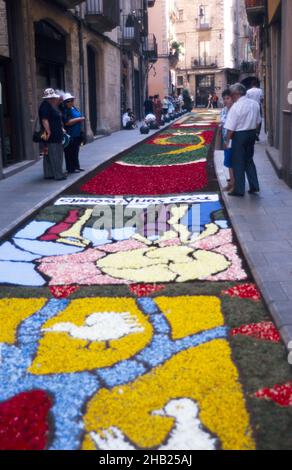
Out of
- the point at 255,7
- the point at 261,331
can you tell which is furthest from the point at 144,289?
the point at 255,7

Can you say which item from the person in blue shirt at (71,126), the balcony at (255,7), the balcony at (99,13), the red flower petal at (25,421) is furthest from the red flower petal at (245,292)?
the balcony at (99,13)

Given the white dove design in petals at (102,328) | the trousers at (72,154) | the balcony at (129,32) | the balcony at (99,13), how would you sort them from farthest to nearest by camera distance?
the balcony at (129,32)
the balcony at (99,13)
the trousers at (72,154)
the white dove design in petals at (102,328)

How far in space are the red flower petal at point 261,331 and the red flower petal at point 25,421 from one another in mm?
1574

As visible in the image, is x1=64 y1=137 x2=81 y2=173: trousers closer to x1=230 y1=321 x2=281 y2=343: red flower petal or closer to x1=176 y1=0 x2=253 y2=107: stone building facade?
x1=230 y1=321 x2=281 y2=343: red flower petal

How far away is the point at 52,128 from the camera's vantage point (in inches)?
462

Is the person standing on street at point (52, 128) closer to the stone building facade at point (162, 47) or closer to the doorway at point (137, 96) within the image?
the doorway at point (137, 96)

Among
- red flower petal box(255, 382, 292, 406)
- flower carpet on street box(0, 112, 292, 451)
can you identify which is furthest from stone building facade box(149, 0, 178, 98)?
red flower petal box(255, 382, 292, 406)

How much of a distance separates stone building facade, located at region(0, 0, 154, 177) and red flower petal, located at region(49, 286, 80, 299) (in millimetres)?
7307

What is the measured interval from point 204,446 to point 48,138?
9.40 m

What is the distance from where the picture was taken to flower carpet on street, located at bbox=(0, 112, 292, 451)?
127 inches

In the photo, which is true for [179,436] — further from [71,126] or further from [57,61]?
[57,61]

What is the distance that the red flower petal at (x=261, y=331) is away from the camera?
4.33m

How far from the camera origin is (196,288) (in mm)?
5543

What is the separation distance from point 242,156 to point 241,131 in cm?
39
